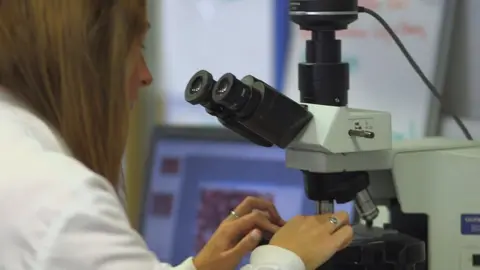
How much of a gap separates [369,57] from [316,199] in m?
0.59

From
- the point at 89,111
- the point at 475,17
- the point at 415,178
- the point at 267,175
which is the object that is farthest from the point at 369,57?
the point at 89,111

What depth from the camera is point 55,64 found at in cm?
94

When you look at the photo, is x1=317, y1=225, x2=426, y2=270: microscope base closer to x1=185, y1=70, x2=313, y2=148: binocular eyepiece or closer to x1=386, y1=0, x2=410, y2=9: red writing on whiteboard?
x1=185, y1=70, x2=313, y2=148: binocular eyepiece

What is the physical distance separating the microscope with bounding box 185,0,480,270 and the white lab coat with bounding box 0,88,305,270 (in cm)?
24

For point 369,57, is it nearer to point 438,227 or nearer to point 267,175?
point 267,175

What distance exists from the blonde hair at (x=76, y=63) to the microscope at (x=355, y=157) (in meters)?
0.12

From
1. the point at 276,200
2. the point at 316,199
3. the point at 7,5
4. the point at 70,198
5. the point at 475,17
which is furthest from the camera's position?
the point at 276,200

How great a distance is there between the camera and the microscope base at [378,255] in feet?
3.64

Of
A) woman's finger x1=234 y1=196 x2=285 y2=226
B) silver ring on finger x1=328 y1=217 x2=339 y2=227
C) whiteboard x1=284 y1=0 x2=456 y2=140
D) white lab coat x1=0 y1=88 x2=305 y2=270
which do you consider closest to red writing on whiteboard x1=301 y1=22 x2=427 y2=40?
whiteboard x1=284 y1=0 x2=456 y2=140

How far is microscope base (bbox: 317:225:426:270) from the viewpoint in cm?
111

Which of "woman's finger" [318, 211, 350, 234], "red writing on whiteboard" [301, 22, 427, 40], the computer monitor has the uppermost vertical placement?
"red writing on whiteboard" [301, 22, 427, 40]

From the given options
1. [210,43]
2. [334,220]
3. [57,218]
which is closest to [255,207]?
[334,220]

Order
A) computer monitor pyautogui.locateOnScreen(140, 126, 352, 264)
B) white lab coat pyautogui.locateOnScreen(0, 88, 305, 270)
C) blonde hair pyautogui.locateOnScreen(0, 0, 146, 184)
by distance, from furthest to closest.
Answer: computer monitor pyautogui.locateOnScreen(140, 126, 352, 264) → blonde hair pyautogui.locateOnScreen(0, 0, 146, 184) → white lab coat pyautogui.locateOnScreen(0, 88, 305, 270)

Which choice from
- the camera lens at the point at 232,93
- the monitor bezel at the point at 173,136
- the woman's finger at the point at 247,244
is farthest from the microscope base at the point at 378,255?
the monitor bezel at the point at 173,136
